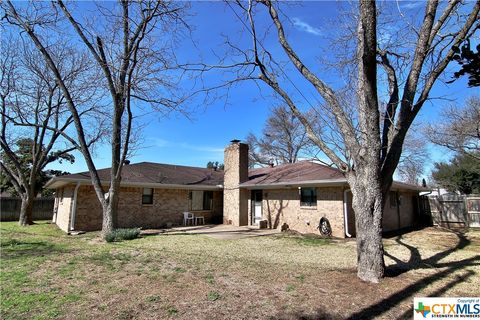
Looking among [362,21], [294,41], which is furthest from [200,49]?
[362,21]

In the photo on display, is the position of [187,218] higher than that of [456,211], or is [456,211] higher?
[456,211]

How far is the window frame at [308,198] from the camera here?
45.6 ft

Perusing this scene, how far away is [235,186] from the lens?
1800cm

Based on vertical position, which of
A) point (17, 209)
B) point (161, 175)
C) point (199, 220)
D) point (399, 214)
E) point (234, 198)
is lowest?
point (199, 220)

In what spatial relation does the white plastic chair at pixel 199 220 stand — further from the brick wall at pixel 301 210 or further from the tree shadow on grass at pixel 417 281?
the tree shadow on grass at pixel 417 281

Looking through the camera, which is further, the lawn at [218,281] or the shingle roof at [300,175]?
the shingle roof at [300,175]

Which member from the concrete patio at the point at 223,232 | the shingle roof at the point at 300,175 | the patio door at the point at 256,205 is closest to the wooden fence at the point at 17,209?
the concrete patio at the point at 223,232

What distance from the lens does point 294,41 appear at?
7781 millimetres

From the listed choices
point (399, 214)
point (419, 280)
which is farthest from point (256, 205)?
point (419, 280)

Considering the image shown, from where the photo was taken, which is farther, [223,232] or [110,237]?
[223,232]

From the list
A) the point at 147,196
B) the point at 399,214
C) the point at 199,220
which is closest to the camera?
the point at 147,196

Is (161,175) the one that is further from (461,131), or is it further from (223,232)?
(461,131)

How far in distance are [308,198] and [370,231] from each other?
8.34 m

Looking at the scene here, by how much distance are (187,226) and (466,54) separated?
52.9 ft
